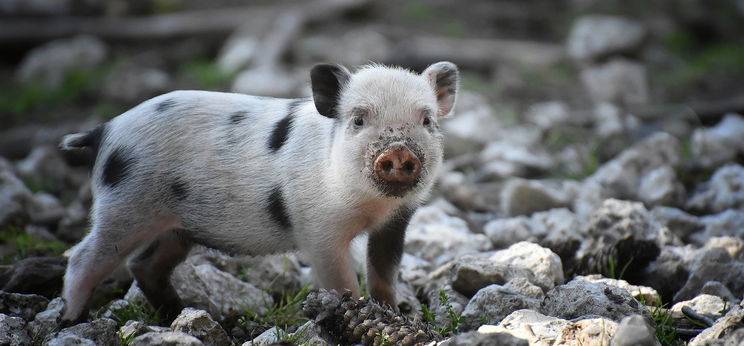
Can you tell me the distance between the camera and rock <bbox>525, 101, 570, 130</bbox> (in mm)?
9266

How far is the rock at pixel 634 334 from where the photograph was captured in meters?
3.31

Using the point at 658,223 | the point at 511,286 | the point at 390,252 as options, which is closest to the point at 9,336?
the point at 390,252

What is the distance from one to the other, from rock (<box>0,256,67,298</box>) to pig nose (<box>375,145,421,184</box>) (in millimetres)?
2018

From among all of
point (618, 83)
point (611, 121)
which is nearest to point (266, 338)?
point (611, 121)

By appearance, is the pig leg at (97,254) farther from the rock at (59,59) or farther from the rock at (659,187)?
the rock at (59,59)

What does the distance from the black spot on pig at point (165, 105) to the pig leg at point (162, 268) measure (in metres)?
0.71

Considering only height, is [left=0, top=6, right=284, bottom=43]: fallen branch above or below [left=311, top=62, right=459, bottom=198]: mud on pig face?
below

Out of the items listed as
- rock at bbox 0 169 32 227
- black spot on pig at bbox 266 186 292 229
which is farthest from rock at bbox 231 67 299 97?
black spot on pig at bbox 266 186 292 229

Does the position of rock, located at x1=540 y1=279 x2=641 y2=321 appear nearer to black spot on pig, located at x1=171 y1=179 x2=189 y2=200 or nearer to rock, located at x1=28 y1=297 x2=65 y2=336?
black spot on pig, located at x1=171 y1=179 x2=189 y2=200

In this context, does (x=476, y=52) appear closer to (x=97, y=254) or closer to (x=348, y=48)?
(x=348, y=48)

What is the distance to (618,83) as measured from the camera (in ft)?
34.7

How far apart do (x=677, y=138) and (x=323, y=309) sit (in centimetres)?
527

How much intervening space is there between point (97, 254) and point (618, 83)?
7.62 m

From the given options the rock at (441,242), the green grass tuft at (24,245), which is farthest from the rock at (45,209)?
the rock at (441,242)
